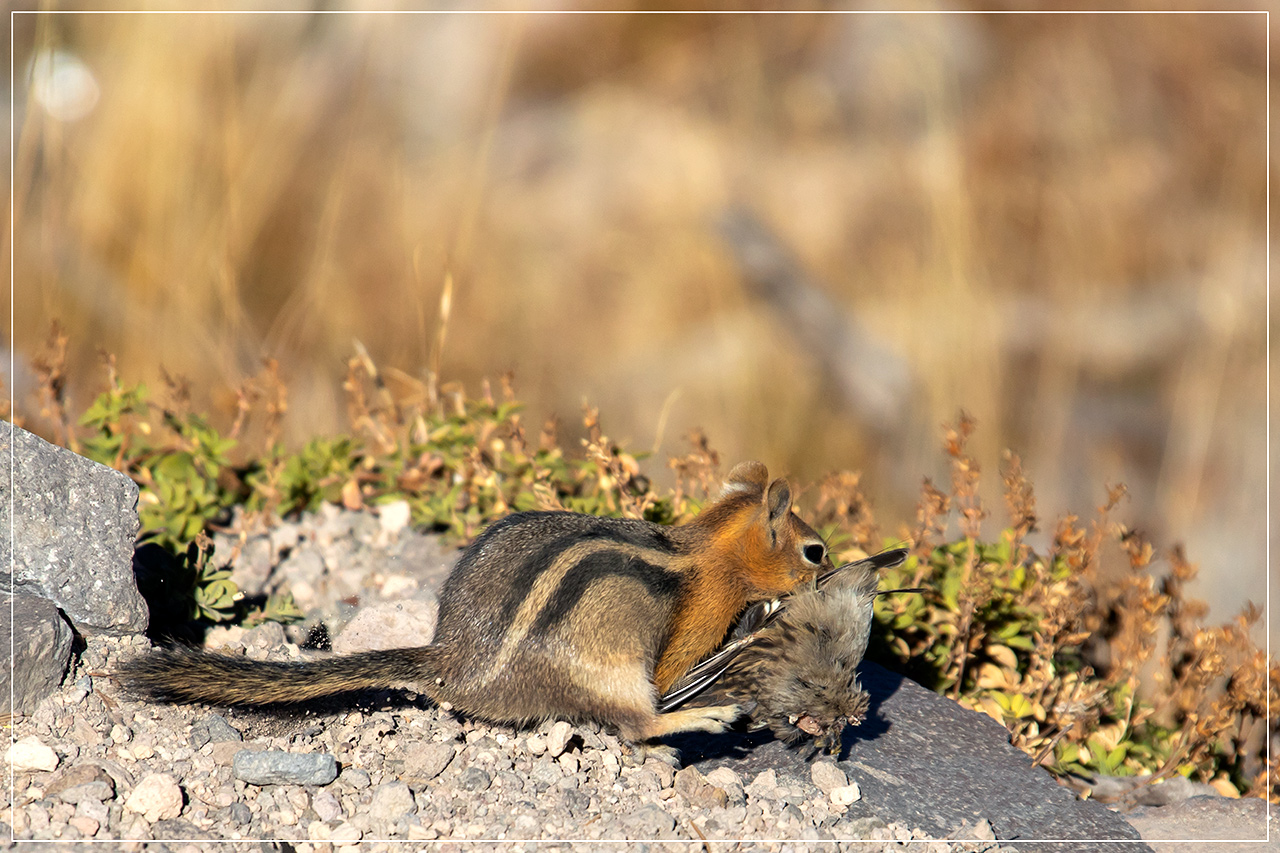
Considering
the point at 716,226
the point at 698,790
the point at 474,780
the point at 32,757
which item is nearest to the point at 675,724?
the point at 698,790

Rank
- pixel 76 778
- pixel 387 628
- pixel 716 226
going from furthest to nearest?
pixel 716 226 → pixel 387 628 → pixel 76 778

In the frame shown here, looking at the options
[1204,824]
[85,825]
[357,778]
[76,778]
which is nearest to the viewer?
[85,825]

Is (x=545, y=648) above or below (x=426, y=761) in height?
above

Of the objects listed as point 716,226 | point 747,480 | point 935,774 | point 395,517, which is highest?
point 716,226

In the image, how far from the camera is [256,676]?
2.61 m

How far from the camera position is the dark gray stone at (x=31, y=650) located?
2443 mm

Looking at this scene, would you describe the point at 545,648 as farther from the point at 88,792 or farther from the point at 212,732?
the point at 88,792

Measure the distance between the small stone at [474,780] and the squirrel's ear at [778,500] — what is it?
1033 mm

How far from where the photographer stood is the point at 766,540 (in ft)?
9.95

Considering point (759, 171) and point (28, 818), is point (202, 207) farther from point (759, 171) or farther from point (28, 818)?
point (28, 818)

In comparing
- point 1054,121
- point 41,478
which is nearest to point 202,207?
point 41,478

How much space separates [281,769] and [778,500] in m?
1.41

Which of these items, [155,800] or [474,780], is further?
[474,780]

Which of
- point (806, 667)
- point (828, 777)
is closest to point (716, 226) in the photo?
point (806, 667)
